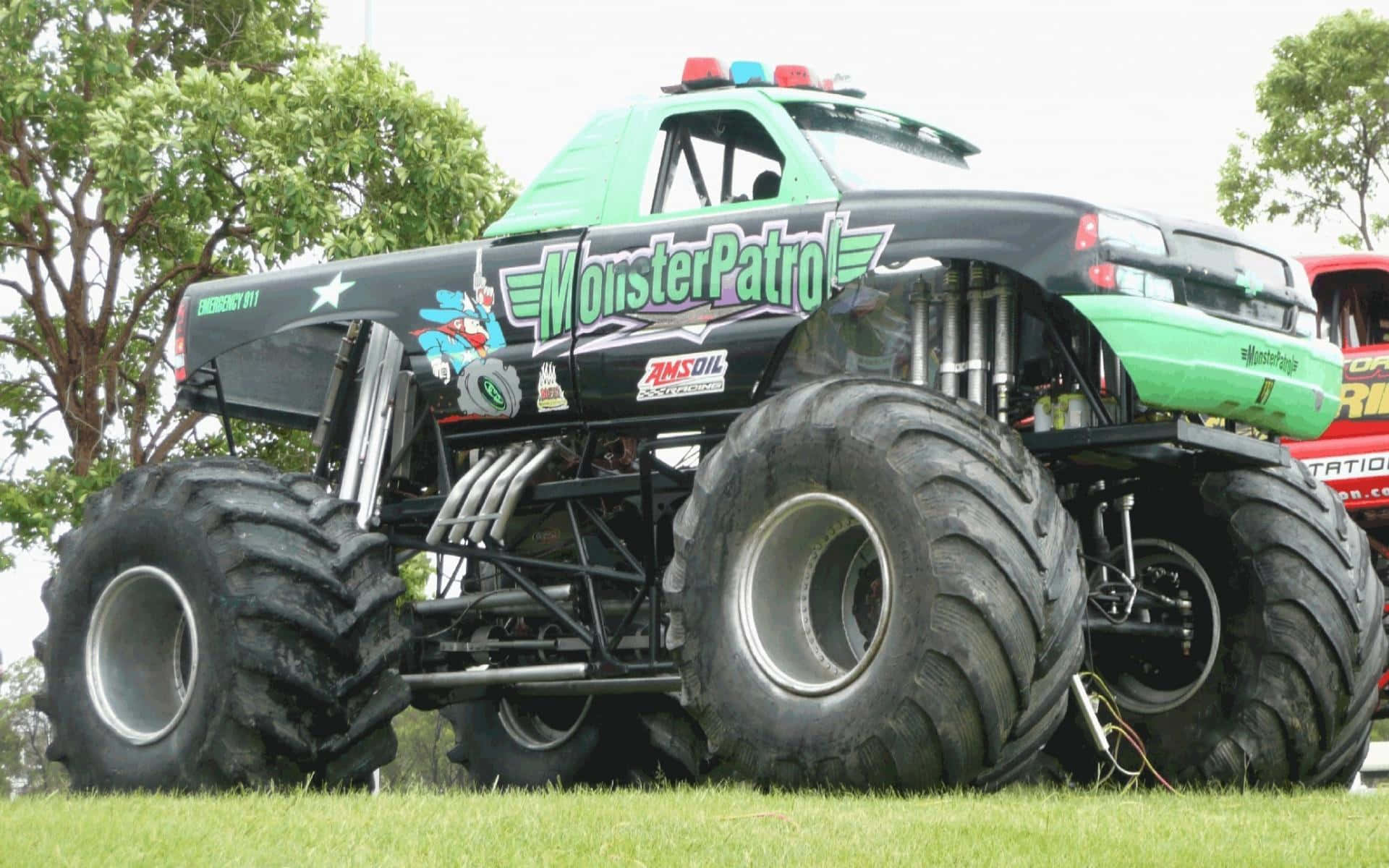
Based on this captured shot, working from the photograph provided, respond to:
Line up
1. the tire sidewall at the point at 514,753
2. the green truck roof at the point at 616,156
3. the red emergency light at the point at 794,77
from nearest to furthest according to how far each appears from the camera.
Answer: the green truck roof at the point at 616,156 < the red emergency light at the point at 794,77 < the tire sidewall at the point at 514,753

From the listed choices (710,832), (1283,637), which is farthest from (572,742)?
(710,832)

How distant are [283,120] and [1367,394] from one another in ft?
37.2

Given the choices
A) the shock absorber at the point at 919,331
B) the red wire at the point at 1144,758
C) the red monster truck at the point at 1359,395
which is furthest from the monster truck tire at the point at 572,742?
the red monster truck at the point at 1359,395

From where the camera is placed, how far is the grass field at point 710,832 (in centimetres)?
477

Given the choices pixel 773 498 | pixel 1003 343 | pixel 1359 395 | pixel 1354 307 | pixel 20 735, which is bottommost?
pixel 20 735

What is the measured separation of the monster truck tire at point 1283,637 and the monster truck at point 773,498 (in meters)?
0.02

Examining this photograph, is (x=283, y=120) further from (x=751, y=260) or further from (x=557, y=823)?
(x=557, y=823)

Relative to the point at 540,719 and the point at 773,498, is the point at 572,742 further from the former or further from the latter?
the point at 773,498

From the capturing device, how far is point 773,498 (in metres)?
7.12

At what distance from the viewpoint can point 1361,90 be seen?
88.6 feet

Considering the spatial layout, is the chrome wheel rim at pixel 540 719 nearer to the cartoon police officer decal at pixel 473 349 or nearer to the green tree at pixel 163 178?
the cartoon police officer decal at pixel 473 349

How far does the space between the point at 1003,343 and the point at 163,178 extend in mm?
13784

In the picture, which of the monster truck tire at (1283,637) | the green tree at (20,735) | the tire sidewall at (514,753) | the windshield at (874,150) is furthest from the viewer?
the green tree at (20,735)

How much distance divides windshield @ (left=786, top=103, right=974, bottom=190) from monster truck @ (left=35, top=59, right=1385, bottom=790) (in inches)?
1.0
